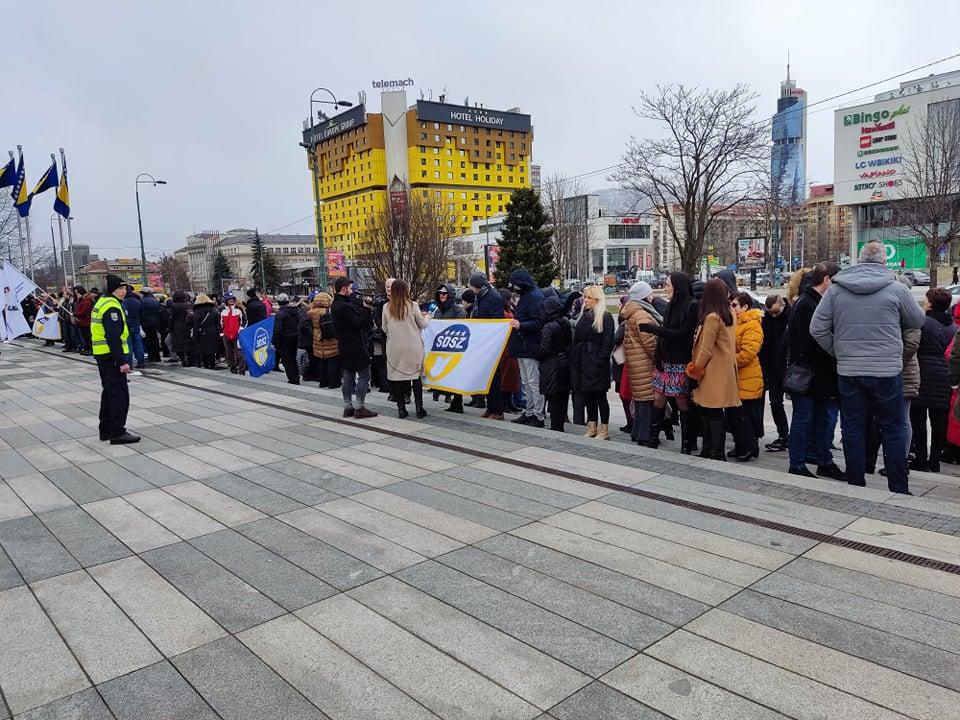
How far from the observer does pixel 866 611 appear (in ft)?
11.7

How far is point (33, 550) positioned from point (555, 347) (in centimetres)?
544

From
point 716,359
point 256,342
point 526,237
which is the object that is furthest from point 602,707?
point 526,237

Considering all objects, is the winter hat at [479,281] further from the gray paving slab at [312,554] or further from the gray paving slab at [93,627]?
the gray paving slab at [93,627]

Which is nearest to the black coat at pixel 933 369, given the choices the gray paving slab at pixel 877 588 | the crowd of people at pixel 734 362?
the crowd of people at pixel 734 362

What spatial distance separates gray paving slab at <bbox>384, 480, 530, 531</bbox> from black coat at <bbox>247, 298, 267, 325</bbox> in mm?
9876

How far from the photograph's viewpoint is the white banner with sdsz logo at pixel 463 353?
8930mm

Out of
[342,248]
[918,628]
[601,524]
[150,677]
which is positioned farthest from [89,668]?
[342,248]

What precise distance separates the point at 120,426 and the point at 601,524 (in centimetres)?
629

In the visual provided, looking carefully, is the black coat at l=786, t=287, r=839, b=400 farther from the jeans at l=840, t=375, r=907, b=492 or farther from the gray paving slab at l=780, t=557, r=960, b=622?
the gray paving slab at l=780, t=557, r=960, b=622

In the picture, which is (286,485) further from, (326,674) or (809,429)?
(809,429)

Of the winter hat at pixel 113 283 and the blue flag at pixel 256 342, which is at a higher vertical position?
the winter hat at pixel 113 283

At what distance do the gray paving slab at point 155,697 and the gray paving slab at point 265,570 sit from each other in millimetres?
763

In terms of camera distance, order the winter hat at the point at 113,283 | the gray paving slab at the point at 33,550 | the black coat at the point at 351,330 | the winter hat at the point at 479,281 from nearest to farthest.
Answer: the gray paving slab at the point at 33,550, the winter hat at the point at 113,283, the black coat at the point at 351,330, the winter hat at the point at 479,281

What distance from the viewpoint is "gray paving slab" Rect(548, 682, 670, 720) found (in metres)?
2.83
